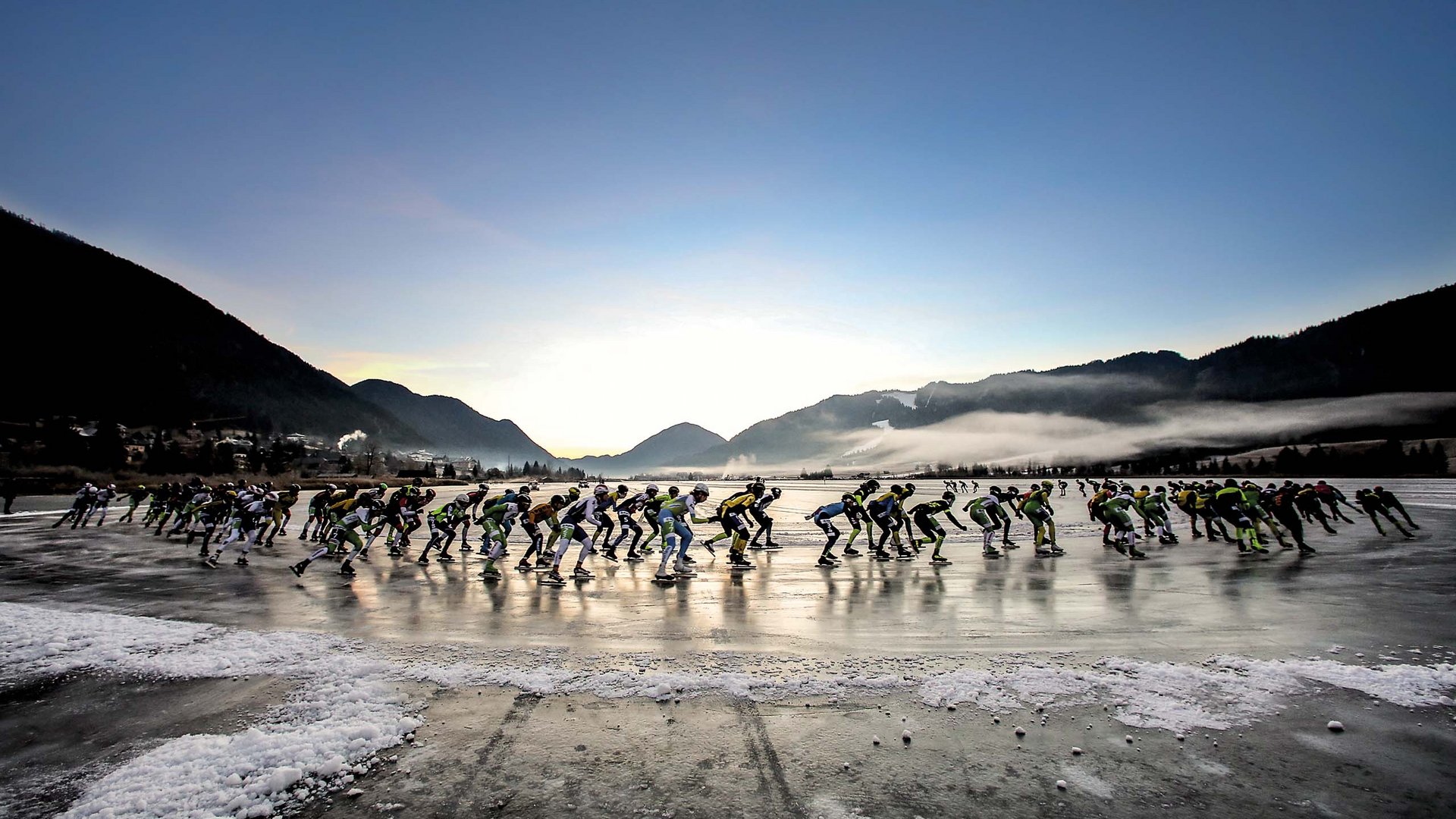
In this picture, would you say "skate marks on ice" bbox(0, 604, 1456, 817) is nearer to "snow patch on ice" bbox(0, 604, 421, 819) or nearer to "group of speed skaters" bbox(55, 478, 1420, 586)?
"snow patch on ice" bbox(0, 604, 421, 819)

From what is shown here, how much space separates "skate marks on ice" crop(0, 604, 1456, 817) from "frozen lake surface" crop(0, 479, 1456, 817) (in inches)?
1.4

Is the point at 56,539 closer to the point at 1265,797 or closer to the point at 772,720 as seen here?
the point at 772,720

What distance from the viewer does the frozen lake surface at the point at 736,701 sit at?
4.27 m

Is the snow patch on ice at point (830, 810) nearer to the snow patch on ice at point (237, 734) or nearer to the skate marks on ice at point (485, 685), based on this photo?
the skate marks on ice at point (485, 685)

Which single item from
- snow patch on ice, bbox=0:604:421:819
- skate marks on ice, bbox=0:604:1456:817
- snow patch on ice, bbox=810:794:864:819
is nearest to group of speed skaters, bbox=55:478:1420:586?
snow patch on ice, bbox=0:604:421:819

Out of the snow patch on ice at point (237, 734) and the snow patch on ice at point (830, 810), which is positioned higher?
the snow patch on ice at point (237, 734)

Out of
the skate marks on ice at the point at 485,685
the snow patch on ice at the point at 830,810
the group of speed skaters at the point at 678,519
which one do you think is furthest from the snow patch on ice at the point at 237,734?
the group of speed skaters at the point at 678,519

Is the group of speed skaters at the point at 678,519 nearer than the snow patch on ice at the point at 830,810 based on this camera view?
No

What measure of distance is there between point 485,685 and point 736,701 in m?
2.68

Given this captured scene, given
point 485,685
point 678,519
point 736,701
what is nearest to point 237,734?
point 485,685

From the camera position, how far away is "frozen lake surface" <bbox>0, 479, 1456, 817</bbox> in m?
4.27

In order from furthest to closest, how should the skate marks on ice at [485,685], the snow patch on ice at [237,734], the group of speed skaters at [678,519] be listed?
the group of speed skaters at [678,519] < the skate marks on ice at [485,685] < the snow patch on ice at [237,734]

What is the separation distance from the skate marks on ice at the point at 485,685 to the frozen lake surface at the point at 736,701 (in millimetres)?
35

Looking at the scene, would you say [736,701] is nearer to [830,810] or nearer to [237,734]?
[830,810]
